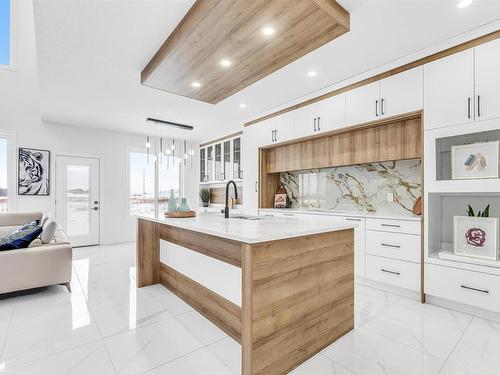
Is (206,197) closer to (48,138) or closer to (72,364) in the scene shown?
(48,138)

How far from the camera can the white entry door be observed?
220 inches

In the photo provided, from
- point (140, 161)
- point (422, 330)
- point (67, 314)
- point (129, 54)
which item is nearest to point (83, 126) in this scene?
point (140, 161)

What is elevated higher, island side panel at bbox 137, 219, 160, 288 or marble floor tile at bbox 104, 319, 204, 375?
island side panel at bbox 137, 219, 160, 288

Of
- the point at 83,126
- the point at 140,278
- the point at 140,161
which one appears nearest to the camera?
the point at 140,278

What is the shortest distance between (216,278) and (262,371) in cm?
80

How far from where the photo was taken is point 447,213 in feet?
9.68

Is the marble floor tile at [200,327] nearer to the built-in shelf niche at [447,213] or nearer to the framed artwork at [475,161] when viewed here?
the built-in shelf niche at [447,213]

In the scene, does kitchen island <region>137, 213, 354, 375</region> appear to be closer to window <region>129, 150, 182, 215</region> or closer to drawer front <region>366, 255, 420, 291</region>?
drawer front <region>366, 255, 420, 291</region>

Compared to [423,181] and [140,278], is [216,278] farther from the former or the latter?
[423,181]

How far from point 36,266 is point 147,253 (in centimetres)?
115

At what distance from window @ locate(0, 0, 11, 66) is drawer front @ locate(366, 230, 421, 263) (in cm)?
573

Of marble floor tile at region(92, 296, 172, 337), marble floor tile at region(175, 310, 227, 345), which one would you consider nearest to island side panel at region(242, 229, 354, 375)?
marble floor tile at region(175, 310, 227, 345)

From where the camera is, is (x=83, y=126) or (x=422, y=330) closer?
(x=422, y=330)

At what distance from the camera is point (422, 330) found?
2.20 m
